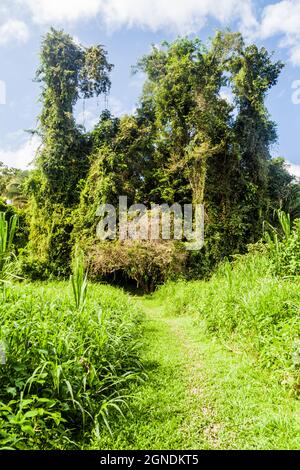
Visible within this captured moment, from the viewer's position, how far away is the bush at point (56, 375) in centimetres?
227

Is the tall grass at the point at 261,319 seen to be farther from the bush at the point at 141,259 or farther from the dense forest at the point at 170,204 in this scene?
the bush at the point at 141,259

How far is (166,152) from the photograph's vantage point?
14672 mm

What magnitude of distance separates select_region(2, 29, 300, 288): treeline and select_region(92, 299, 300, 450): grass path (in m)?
8.40

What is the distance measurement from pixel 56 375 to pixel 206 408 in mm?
1381

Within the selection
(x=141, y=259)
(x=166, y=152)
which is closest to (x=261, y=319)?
(x=141, y=259)

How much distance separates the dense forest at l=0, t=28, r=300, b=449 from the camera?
3.70 meters

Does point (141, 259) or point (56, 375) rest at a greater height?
point (141, 259)

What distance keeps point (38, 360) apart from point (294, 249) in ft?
16.2

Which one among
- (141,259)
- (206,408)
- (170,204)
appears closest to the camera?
(206,408)

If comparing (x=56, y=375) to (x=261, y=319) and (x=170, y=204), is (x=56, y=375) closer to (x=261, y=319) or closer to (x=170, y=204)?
(x=261, y=319)

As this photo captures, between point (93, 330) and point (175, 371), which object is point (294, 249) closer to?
point (175, 371)

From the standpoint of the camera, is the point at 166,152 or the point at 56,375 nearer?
the point at 56,375

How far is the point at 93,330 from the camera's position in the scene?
359cm

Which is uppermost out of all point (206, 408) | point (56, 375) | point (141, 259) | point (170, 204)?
point (170, 204)
